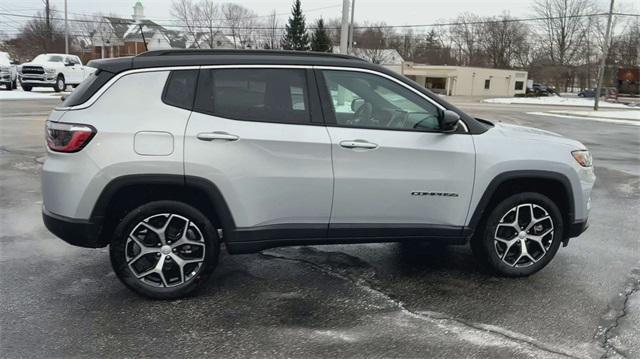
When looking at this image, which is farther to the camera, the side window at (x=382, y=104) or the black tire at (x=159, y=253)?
the side window at (x=382, y=104)

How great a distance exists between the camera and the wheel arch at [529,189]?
434 centimetres

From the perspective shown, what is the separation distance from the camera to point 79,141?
12.2 feet

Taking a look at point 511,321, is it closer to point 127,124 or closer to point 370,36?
point 127,124

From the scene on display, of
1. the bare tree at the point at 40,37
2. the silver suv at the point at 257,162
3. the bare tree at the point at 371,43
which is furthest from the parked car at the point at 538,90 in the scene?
the silver suv at the point at 257,162

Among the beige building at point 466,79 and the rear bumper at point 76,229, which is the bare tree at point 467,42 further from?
the rear bumper at point 76,229

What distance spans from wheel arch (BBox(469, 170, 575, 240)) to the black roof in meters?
1.40

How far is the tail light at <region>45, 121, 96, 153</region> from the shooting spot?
3.71 meters

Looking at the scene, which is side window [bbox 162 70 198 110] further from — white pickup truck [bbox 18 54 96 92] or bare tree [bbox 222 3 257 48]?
bare tree [bbox 222 3 257 48]

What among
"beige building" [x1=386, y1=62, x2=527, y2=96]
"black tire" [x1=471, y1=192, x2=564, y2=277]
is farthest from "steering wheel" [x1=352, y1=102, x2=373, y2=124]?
"beige building" [x1=386, y1=62, x2=527, y2=96]

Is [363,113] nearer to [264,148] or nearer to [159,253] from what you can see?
[264,148]

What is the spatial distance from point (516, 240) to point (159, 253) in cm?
294

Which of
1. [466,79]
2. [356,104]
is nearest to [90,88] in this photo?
[356,104]

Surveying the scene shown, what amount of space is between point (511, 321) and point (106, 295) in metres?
3.03

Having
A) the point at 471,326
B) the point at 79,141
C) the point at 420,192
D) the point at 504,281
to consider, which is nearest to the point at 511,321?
the point at 471,326
